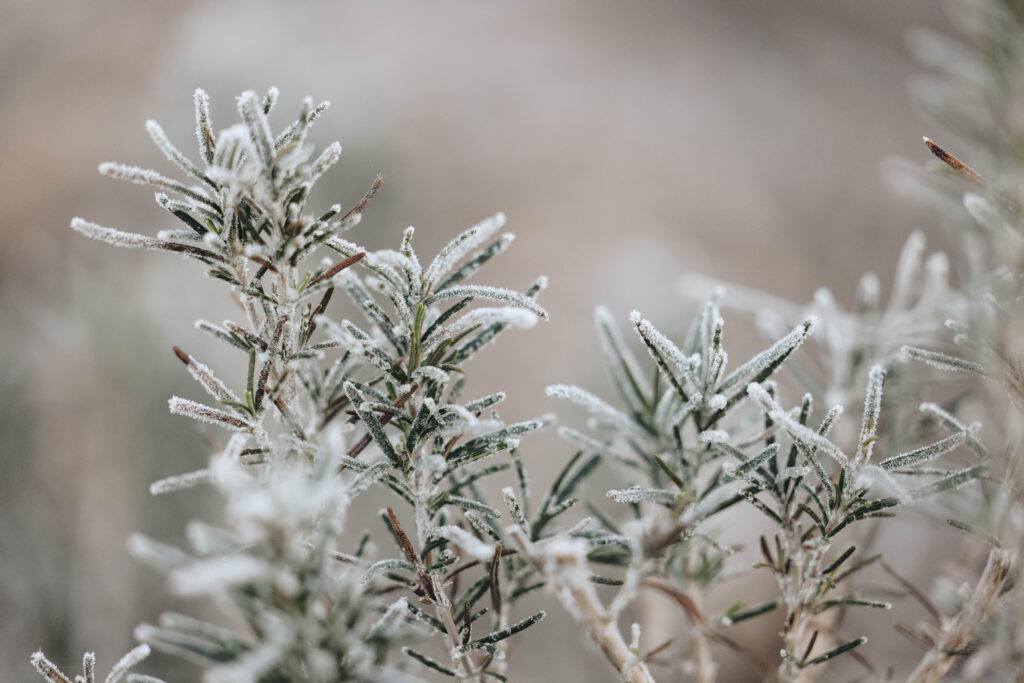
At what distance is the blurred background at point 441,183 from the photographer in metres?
0.76

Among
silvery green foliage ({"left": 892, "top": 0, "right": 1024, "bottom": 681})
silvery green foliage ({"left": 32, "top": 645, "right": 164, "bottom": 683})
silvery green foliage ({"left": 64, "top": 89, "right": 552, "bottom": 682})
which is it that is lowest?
silvery green foliage ({"left": 32, "top": 645, "right": 164, "bottom": 683})

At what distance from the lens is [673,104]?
2135 mm

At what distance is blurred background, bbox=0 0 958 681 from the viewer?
763mm

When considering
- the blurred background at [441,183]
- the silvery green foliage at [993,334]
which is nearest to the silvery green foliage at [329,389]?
the silvery green foliage at [993,334]

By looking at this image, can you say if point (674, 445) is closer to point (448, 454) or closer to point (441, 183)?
point (448, 454)

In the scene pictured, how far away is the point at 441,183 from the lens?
1939 millimetres

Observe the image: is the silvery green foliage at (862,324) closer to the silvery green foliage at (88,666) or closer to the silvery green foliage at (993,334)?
the silvery green foliage at (993,334)

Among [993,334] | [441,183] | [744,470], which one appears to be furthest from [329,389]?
[441,183]

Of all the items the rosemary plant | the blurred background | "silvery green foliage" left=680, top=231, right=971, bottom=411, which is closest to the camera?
the rosemary plant

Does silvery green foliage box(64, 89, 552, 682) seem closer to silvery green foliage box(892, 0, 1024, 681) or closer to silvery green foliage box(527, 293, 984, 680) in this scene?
silvery green foliage box(527, 293, 984, 680)

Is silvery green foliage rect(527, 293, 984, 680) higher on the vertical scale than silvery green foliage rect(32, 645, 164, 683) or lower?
higher

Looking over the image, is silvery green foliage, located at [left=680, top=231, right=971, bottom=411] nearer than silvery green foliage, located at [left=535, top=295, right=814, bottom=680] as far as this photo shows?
No

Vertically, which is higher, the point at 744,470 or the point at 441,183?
the point at 441,183

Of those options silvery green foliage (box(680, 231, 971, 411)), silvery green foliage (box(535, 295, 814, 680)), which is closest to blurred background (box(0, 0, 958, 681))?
silvery green foliage (box(680, 231, 971, 411))
